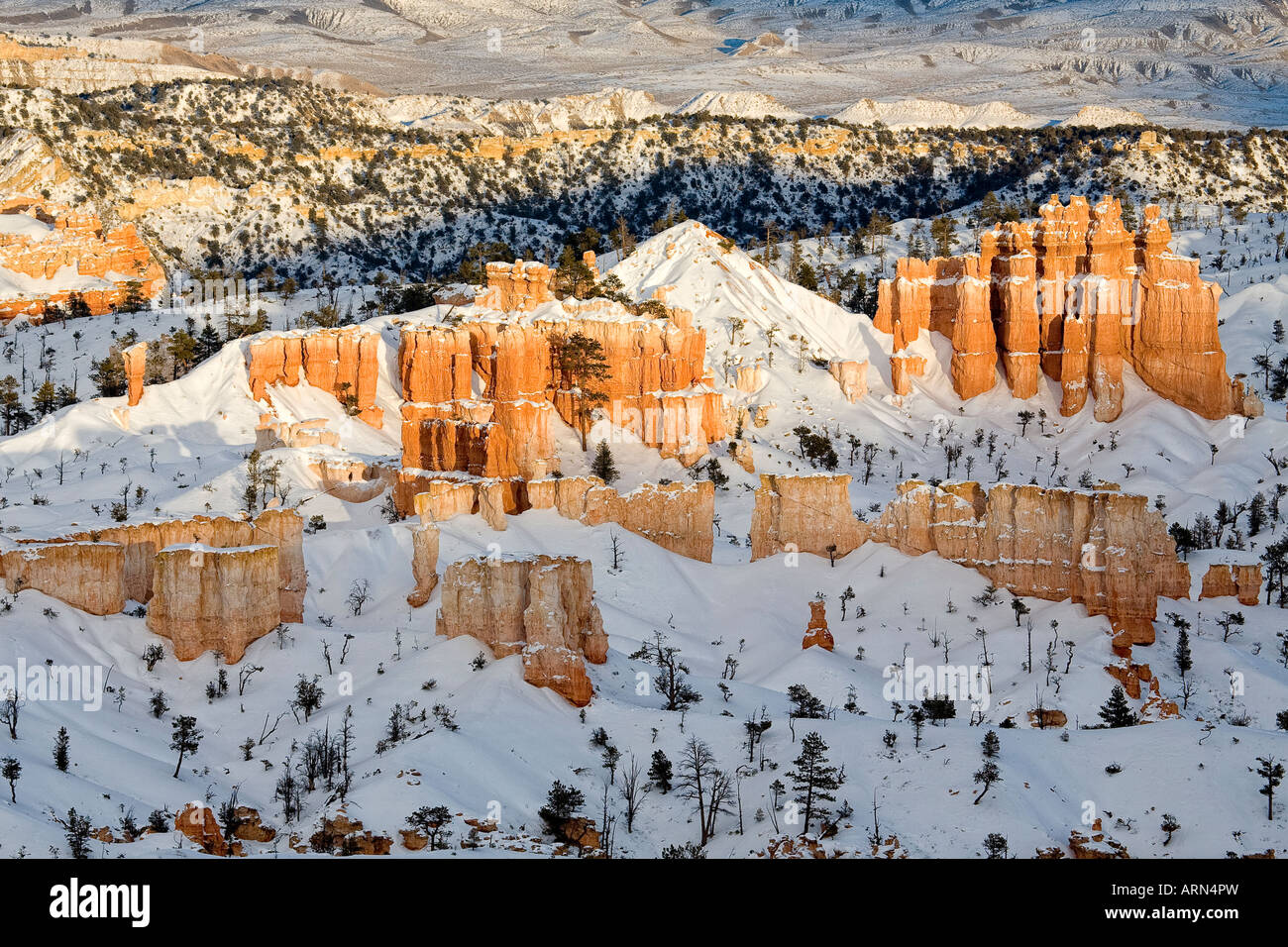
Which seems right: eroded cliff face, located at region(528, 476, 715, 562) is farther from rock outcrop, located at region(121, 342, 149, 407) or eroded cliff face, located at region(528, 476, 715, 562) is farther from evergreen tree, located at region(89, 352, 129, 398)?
evergreen tree, located at region(89, 352, 129, 398)

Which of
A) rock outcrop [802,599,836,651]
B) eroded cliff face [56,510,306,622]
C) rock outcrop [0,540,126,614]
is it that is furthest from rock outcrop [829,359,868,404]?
rock outcrop [0,540,126,614]

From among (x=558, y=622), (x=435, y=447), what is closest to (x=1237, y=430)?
(x=435, y=447)

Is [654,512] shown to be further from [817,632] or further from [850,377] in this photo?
[850,377]

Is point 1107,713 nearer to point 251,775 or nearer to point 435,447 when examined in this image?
point 251,775

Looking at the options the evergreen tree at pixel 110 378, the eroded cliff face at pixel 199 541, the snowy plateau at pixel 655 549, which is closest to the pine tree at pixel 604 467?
the snowy plateau at pixel 655 549

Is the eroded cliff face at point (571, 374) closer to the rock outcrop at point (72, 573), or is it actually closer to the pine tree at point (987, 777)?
the rock outcrop at point (72, 573)

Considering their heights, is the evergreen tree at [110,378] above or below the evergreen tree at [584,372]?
below
